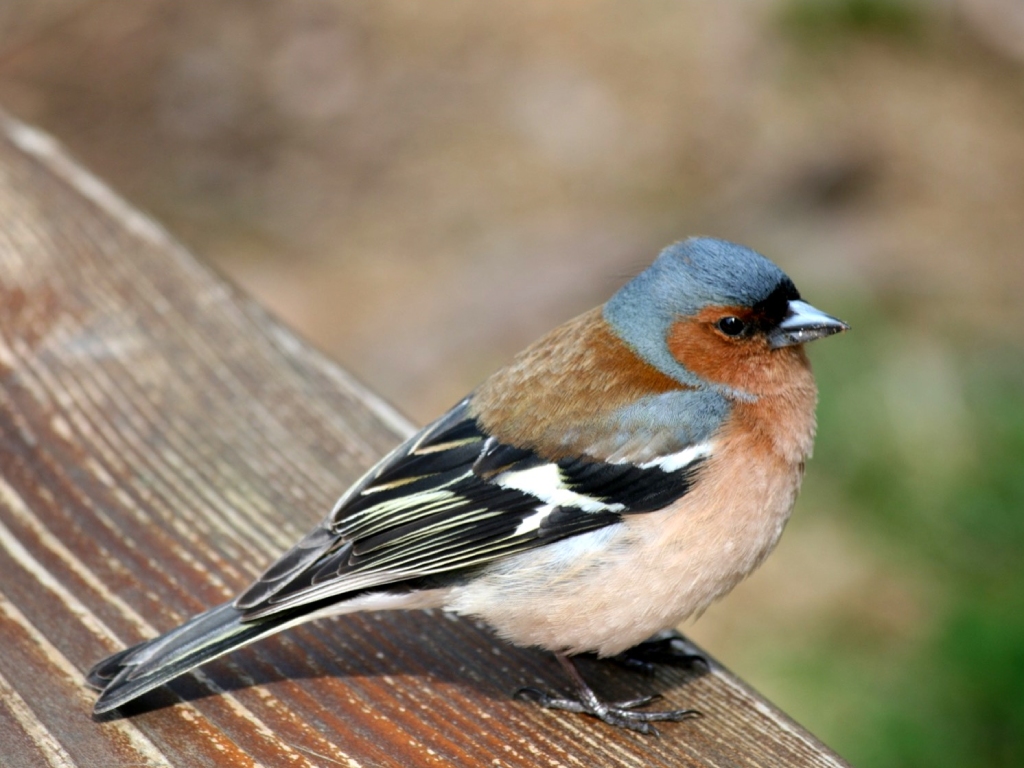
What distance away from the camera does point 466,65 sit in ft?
27.5

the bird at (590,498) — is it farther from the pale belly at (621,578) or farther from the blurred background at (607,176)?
the blurred background at (607,176)

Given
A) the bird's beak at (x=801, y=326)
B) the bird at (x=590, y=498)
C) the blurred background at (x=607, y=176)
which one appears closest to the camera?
the bird at (x=590, y=498)

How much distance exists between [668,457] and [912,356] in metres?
3.87

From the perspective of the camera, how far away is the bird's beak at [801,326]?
9.93ft

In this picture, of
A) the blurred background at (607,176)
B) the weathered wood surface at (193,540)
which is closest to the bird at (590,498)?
the weathered wood surface at (193,540)

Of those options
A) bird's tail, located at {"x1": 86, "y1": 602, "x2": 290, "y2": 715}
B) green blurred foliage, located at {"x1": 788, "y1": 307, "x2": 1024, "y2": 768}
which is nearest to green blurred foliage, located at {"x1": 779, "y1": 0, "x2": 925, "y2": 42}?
green blurred foliage, located at {"x1": 788, "y1": 307, "x2": 1024, "y2": 768}

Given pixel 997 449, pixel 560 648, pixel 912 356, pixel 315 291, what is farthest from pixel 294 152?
pixel 560 648

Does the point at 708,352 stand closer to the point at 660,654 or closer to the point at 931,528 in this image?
the point at 660,654

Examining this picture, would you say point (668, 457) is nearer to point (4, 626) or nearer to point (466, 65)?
point (4, 626)

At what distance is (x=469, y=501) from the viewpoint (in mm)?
2801

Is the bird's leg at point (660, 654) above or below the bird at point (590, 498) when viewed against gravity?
below

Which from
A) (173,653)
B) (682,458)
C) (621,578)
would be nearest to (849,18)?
(682,458)

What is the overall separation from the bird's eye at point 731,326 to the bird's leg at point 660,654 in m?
0.74

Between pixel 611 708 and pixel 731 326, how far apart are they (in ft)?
3.43
